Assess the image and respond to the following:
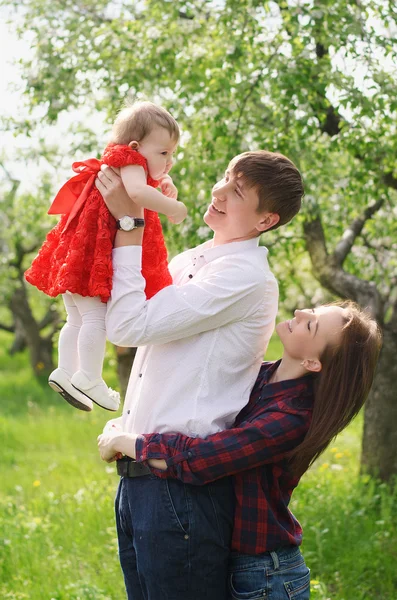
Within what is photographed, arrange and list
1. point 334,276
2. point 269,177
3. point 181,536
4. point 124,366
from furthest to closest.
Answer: point 124,366, point 334,276, point 269,177, point 181,536

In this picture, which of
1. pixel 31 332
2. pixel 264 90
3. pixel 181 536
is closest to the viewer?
pixel 181 536

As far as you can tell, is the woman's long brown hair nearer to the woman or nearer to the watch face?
the woman

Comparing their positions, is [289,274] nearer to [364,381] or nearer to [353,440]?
[353,440]

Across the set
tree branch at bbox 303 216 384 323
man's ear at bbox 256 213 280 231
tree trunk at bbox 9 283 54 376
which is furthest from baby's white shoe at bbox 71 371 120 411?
tree trunk at bbox 9 283 54 376

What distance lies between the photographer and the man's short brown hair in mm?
2406

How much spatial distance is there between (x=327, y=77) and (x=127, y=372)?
169 inches

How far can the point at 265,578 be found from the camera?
238cm

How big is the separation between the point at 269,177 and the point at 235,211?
0.15 m

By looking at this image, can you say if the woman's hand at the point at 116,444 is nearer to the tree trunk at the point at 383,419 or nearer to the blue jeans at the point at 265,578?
the blue jeans at the point at 265,578

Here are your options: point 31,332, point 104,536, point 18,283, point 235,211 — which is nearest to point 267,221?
point 235,211

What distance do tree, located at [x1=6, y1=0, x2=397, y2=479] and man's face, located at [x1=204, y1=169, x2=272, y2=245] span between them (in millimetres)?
1966

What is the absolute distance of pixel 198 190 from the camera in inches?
193

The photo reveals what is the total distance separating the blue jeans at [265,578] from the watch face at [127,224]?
1.04m

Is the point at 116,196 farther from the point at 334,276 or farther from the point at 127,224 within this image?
the point at 334,276
